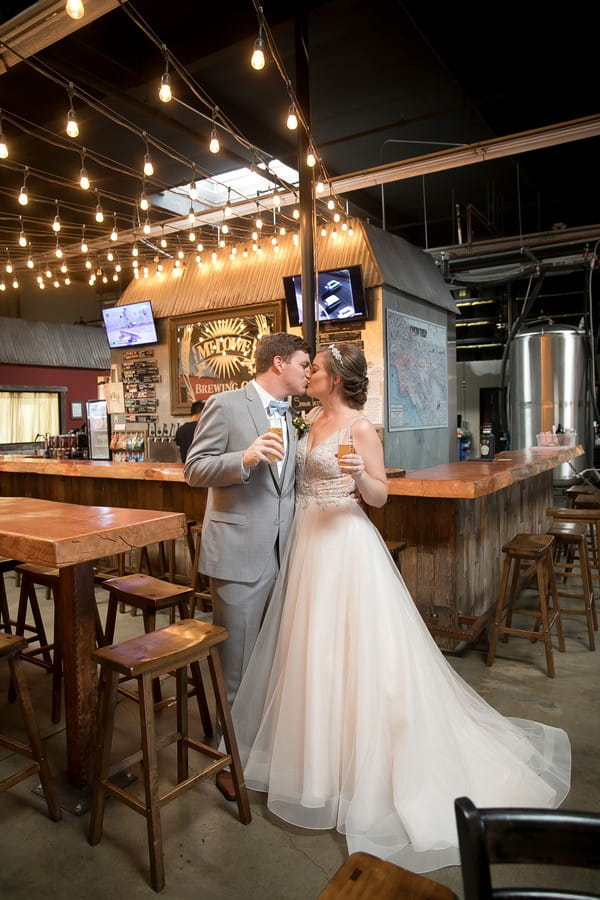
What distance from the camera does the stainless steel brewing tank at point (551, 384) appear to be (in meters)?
9.91

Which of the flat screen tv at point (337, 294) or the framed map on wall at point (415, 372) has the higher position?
the flat screen tv at point (337, 294)

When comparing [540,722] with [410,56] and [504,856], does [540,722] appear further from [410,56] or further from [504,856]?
[410,56]

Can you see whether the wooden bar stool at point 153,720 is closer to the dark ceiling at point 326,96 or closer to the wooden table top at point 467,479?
the wooden table top at point 467,479

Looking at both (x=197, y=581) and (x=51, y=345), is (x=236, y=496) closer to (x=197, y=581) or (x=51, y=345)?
(x=197, y=581)

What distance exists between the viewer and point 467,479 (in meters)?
3.59

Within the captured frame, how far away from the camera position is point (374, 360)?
679cm

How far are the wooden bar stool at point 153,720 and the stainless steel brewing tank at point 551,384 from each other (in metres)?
8.93

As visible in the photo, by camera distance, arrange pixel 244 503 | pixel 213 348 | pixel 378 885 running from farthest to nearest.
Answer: pixel 213 348, pixel 244 503, pixel 378 885

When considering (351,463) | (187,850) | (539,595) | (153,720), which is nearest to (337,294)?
(539,595)

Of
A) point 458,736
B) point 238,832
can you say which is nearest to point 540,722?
point 458,736

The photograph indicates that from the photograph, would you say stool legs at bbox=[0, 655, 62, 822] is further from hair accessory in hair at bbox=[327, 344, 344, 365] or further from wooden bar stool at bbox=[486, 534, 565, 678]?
wooden bar stool at bbox=[486, 534, 565, 678]

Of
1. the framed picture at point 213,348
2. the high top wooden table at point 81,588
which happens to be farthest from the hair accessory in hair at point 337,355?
the framed picture at point 213,348

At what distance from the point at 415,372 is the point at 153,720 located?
594 cm

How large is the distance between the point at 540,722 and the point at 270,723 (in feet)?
4.76
